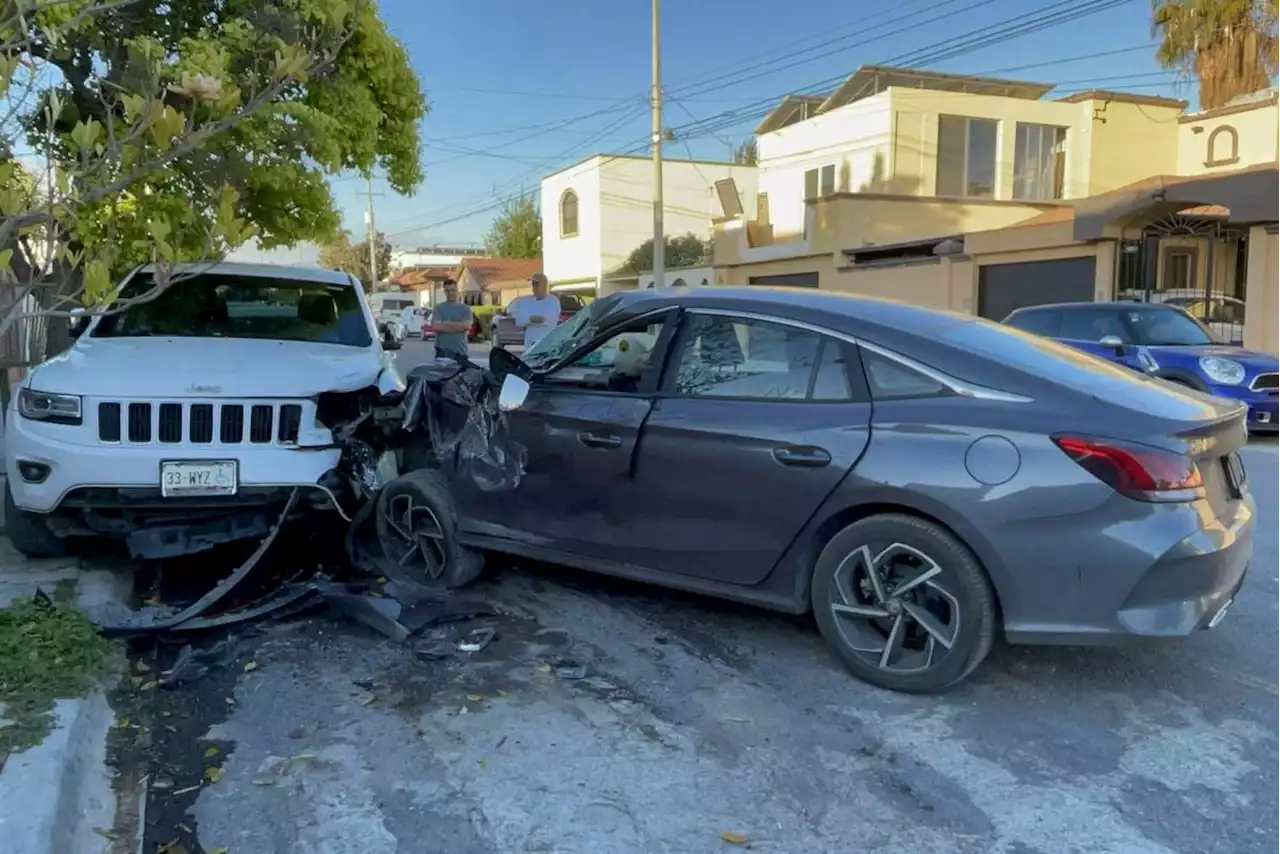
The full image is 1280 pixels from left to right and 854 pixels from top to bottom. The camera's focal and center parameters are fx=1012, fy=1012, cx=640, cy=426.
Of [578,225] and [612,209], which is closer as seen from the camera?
[612,209]

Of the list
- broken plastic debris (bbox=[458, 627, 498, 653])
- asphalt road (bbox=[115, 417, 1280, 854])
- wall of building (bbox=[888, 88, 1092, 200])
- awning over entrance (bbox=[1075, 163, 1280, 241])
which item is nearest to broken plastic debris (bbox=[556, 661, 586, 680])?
asphalt road (bbox=[115, 417, 1280, 854])

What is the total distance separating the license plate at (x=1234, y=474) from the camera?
3.84 metres

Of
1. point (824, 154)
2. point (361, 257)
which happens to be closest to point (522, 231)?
A: point (361, 257)

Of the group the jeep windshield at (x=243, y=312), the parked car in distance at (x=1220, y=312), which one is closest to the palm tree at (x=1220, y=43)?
the parked car in distance at (x=1220, y=312)

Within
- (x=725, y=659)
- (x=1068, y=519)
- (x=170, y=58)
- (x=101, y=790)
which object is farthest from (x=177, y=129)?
(x=170, y=58)

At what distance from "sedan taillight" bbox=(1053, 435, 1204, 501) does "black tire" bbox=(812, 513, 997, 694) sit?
54 centimetres

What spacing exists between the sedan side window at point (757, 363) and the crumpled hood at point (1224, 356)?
317 inches

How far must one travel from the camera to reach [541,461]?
15.4ft

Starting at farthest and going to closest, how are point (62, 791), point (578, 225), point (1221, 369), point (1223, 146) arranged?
1. point (578, 225)
2. point (1223, 146)
3. point (1221, 369)
4. point (62, 791)

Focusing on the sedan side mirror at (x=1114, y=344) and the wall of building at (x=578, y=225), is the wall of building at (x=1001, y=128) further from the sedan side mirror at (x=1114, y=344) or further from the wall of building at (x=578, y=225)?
the wall of building at (x=578, y=225)

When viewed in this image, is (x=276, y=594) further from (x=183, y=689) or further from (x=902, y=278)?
(x=902, y=278)

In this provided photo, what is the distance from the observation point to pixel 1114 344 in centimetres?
1059

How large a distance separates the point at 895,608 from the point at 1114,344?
801cm

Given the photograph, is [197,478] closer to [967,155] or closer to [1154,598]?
[1154,598]
